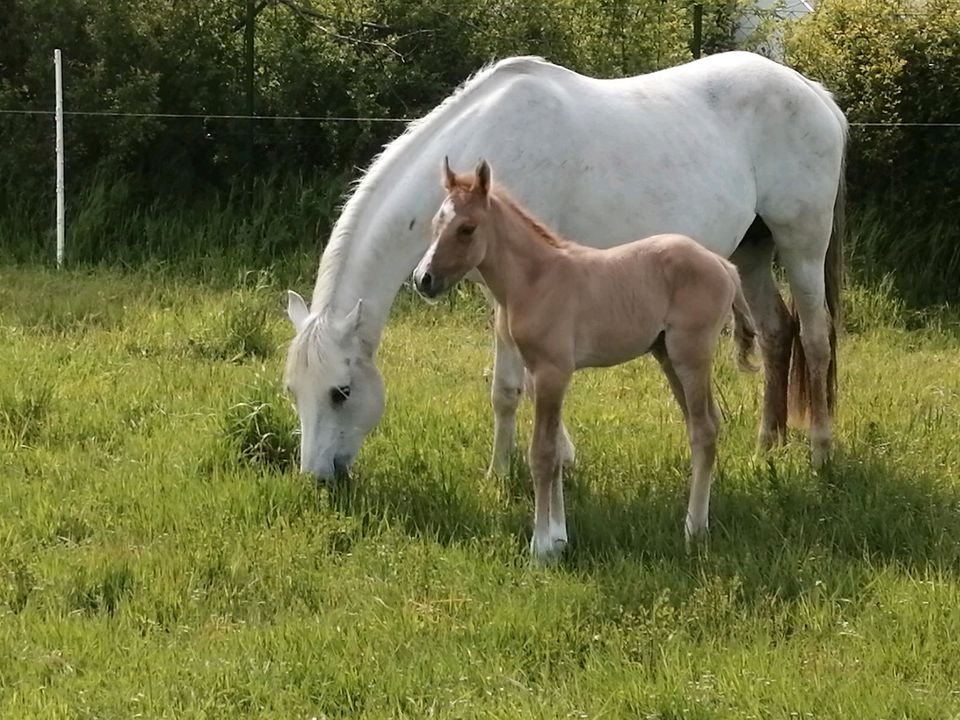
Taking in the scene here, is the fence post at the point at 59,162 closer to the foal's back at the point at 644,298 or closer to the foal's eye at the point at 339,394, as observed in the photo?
the foal's eye at the point at 339,394

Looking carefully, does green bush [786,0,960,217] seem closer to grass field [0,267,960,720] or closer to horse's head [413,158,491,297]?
grass field [0,267,960,720]

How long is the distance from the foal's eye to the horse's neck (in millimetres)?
260

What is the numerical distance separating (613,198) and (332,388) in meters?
1.63

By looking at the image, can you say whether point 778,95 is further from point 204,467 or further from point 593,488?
point 204,467

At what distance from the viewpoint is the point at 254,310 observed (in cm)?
757

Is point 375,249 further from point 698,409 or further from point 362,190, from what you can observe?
point 698,409

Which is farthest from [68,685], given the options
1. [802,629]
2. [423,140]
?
[423,140]

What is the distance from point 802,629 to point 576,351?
1281 millimetres

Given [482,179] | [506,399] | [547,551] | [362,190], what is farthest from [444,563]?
[362,190]

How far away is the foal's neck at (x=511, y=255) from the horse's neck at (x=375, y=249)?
2.62ft

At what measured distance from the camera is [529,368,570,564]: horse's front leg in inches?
172

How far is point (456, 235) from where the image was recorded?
4191 millimetres

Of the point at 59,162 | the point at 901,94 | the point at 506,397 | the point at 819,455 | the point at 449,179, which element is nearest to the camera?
the point at 449,179

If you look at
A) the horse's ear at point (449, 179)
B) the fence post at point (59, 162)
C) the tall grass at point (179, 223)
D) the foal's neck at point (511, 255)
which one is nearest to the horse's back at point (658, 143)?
the foal's neck at point (511, 255)
